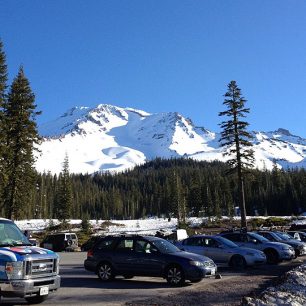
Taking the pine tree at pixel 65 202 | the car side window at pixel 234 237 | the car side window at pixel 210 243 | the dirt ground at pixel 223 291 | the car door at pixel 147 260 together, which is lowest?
the dirt ground at pixel 223 291

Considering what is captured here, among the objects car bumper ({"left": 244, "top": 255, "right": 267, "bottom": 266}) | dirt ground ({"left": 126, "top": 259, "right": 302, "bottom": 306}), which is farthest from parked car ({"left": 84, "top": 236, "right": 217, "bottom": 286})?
car bumper ({"left": 244, "top": 255, "right": 267, "bottom": 266})

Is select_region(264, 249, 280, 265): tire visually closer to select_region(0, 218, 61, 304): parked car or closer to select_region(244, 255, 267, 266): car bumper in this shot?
select_region(244, 255, 267, 266): car bumper

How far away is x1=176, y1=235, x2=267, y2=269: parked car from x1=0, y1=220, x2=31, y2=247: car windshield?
10.8 meters

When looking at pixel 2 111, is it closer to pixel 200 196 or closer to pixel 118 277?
pixel 118 277

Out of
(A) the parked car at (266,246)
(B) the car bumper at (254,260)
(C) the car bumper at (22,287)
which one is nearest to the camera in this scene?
(C) the car bumper at (22,287)

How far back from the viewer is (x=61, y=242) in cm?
4241

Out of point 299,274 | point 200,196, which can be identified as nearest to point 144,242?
point 299,274

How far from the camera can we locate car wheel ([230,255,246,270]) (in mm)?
20594

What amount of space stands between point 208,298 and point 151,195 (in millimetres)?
174420

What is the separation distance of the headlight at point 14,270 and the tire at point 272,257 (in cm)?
1657

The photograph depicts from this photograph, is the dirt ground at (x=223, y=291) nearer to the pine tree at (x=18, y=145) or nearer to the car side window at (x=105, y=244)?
the car side window at (x=105, y=244)

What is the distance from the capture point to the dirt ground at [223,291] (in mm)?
12250

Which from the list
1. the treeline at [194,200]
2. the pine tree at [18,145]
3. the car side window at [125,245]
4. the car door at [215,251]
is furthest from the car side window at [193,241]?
the treeline at [194,200]

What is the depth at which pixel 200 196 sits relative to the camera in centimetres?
12375
